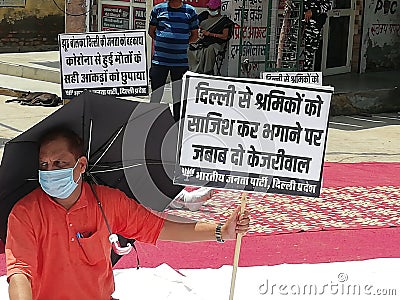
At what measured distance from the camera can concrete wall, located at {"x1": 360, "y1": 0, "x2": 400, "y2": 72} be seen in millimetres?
14992

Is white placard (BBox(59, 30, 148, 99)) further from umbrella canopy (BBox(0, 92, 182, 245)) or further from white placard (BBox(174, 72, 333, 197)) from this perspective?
white placard (BBox(174, 72, 333, 197))

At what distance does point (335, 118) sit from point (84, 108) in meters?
8.89

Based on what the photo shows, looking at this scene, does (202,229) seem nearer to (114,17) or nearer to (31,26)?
(114,17)

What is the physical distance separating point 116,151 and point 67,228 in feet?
1.77

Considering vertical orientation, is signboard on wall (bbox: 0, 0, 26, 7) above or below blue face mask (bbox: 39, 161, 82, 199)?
above

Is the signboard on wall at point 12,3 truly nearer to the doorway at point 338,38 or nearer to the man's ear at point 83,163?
the doorway at point 338,38

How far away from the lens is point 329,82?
44.8ft

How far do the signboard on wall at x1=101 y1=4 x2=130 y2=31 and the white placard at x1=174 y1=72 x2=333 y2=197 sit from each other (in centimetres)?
1042

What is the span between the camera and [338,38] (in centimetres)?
1464

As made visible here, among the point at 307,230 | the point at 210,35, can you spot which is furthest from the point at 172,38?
the point at 210,35

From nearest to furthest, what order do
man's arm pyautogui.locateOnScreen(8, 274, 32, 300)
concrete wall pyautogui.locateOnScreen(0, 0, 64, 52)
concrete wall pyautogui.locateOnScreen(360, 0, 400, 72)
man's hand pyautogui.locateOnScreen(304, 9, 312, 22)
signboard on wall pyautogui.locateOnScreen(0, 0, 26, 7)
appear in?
man's arm pyautogui.locateOnScreen(8, 274, 32, 300), man's hand pyautogui.locateOnScreen(304, 9, 312, 22), concrete wall pyautogui.locateOnScreen(360, 0, 400, 72), signboard on wall pyautogui.locateOnScreen(0, 0, 26, 7), concrete wall pyautogui.locateOnScreen(0, 0, 64, 52)

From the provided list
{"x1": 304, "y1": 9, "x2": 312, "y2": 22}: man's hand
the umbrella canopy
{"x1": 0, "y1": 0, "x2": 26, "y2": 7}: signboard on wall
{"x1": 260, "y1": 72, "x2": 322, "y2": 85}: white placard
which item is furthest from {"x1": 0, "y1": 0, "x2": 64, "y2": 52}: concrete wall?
the umbrella canopy

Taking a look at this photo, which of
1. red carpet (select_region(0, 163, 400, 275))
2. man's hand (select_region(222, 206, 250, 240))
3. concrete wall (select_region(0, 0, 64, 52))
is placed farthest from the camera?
concrete wall (select_region(0, 0, 64, 52))

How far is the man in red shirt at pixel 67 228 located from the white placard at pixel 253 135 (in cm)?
21
